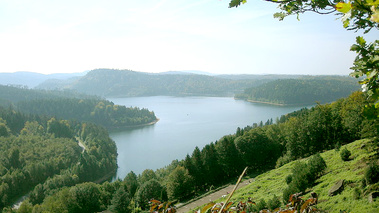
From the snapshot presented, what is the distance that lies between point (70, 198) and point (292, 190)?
832 inches

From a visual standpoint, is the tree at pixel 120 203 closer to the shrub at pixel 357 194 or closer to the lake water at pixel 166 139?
the lake water at pixel 166 139

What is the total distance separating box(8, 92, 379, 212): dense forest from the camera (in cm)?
2127

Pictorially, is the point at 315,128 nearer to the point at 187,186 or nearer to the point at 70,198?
the point at 187,186

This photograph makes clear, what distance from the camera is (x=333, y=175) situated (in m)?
11.7

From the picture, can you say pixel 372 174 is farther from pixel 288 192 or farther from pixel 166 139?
pixel 166 139

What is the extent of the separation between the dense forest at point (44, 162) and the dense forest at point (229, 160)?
4705 millimetres

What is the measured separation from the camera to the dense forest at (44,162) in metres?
34.0

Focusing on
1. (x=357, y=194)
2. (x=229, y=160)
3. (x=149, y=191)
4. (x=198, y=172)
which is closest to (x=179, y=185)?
(x=149, y=191)

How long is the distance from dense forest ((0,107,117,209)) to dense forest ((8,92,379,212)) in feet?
15.4

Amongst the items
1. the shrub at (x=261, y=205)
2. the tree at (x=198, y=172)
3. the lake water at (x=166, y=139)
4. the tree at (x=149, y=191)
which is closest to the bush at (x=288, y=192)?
the shrub at (x=261, y=205)

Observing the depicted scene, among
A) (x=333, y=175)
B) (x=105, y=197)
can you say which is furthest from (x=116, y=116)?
(x=333, y=175)

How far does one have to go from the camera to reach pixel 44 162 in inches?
1580

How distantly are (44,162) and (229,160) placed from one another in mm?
29673

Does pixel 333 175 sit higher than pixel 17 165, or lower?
higher
